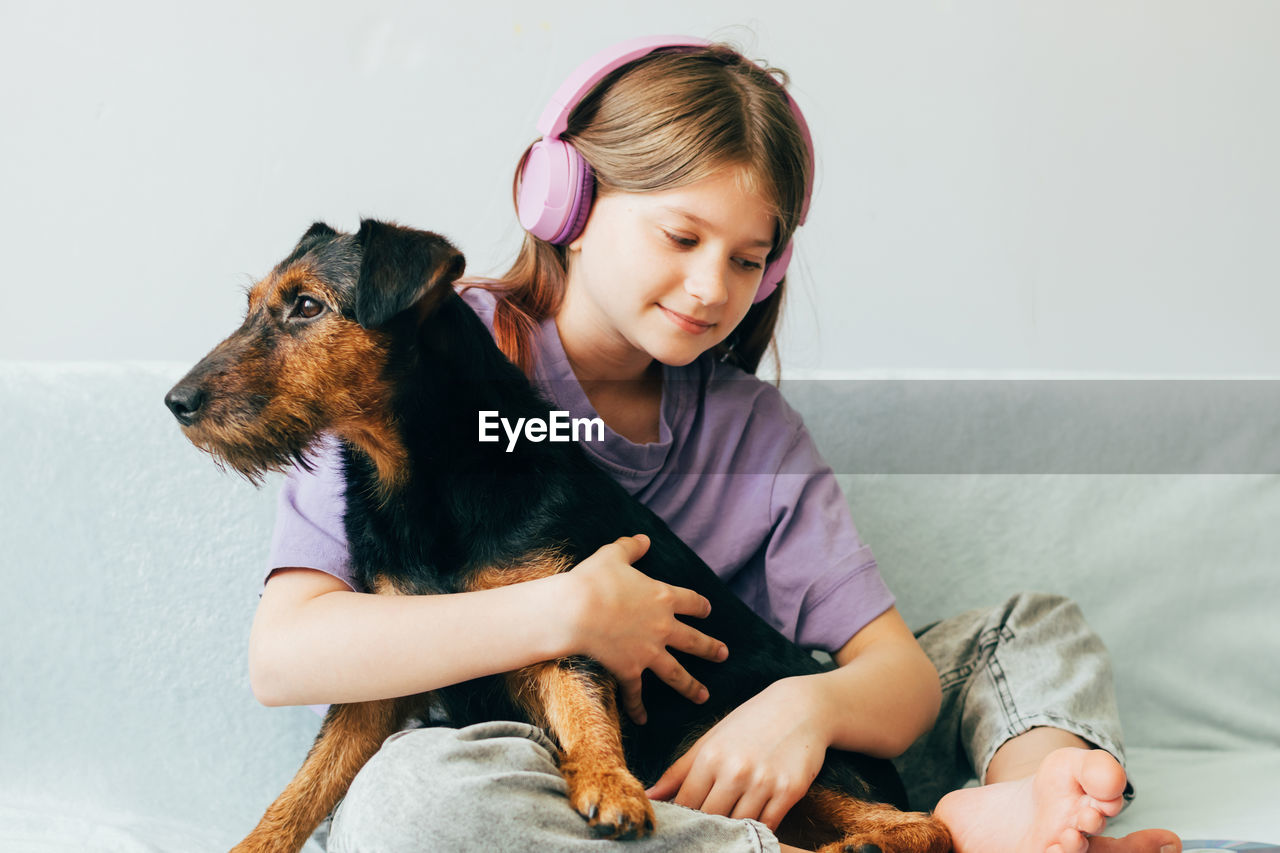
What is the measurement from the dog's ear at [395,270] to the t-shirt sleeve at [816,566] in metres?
0.61

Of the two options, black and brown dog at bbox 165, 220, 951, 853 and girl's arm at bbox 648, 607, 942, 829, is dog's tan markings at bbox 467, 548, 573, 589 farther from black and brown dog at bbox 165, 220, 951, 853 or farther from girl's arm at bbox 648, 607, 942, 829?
girl's arm at bbox 648, 607, 942, 829

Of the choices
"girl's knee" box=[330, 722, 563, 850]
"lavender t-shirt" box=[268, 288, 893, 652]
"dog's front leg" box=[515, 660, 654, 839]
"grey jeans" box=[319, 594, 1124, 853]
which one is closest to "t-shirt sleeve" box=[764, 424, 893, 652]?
"lavender t-shirt" box=[268, 288, 893, 652]

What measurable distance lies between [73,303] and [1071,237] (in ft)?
6.20

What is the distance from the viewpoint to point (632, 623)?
104cm

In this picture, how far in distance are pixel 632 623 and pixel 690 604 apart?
98 millimetres

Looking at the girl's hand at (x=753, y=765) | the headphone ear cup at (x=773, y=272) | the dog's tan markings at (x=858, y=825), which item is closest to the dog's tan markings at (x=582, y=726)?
the girl's hand at (x=753, y=765)

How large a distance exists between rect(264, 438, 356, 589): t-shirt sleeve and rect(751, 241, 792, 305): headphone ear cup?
1.85ft

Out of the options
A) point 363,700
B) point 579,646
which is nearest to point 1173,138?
point 579,646

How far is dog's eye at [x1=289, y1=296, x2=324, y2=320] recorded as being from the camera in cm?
101

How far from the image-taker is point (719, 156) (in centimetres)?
118

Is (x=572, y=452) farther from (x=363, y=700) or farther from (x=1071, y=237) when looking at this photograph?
(x=1071, y=237)

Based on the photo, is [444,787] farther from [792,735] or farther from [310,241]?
[310,241]

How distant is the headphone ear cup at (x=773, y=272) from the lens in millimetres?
1312

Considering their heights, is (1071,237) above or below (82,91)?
below
